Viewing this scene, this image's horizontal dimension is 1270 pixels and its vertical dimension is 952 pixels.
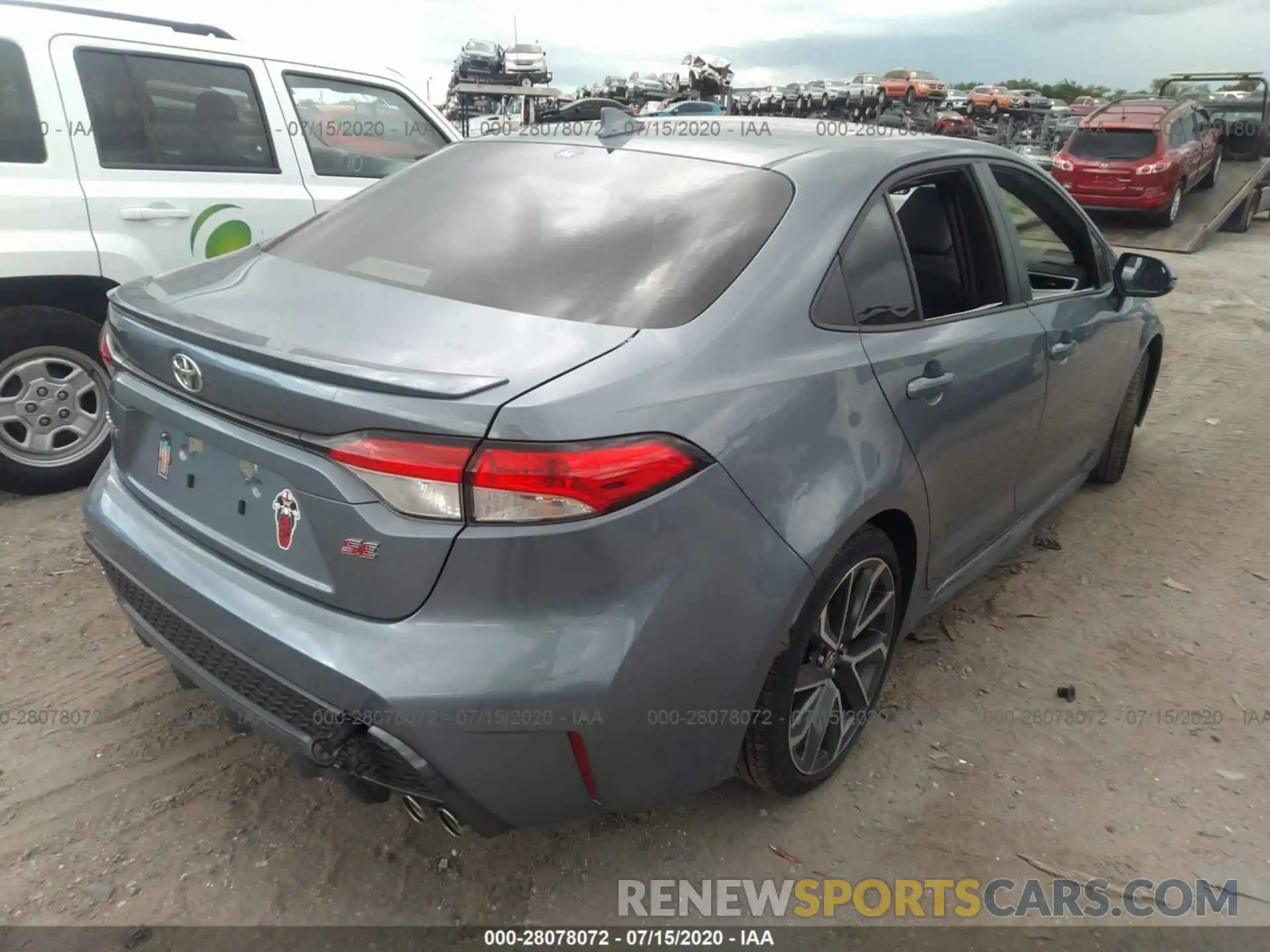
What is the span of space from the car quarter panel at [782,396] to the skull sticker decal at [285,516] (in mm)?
492

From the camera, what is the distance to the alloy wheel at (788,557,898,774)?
2316mm

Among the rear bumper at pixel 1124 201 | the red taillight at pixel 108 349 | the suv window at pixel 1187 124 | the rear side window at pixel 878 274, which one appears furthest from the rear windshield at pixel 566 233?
the suv window at pixel 1187 124

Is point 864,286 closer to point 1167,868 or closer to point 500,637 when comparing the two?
point 500,637

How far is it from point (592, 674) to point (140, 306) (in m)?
1.42

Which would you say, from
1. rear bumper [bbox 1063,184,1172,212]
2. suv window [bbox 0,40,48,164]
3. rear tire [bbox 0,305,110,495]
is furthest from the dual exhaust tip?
rear bumper [bbox 1063,184,1172,212]

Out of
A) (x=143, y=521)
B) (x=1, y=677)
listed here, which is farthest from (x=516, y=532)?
(x=1, y=677)

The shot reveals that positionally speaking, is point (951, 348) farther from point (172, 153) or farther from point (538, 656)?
point (172, 153)

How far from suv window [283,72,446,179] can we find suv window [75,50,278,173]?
10.0 inches

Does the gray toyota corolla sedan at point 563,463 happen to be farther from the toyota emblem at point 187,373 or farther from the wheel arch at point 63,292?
the wheel arch at point 63,292

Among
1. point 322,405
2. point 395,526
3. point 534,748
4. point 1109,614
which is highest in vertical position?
point 322,405

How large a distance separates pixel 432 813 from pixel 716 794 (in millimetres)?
898

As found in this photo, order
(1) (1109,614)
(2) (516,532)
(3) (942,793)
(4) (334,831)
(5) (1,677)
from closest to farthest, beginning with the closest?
(2) (516,532)
(4) (334,831)
(3) (942,793)
(5) (1,677)
(1) (1109,614)

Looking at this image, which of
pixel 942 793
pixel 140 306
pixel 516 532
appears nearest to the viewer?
pixel 516 532

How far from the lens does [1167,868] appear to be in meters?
2.38
